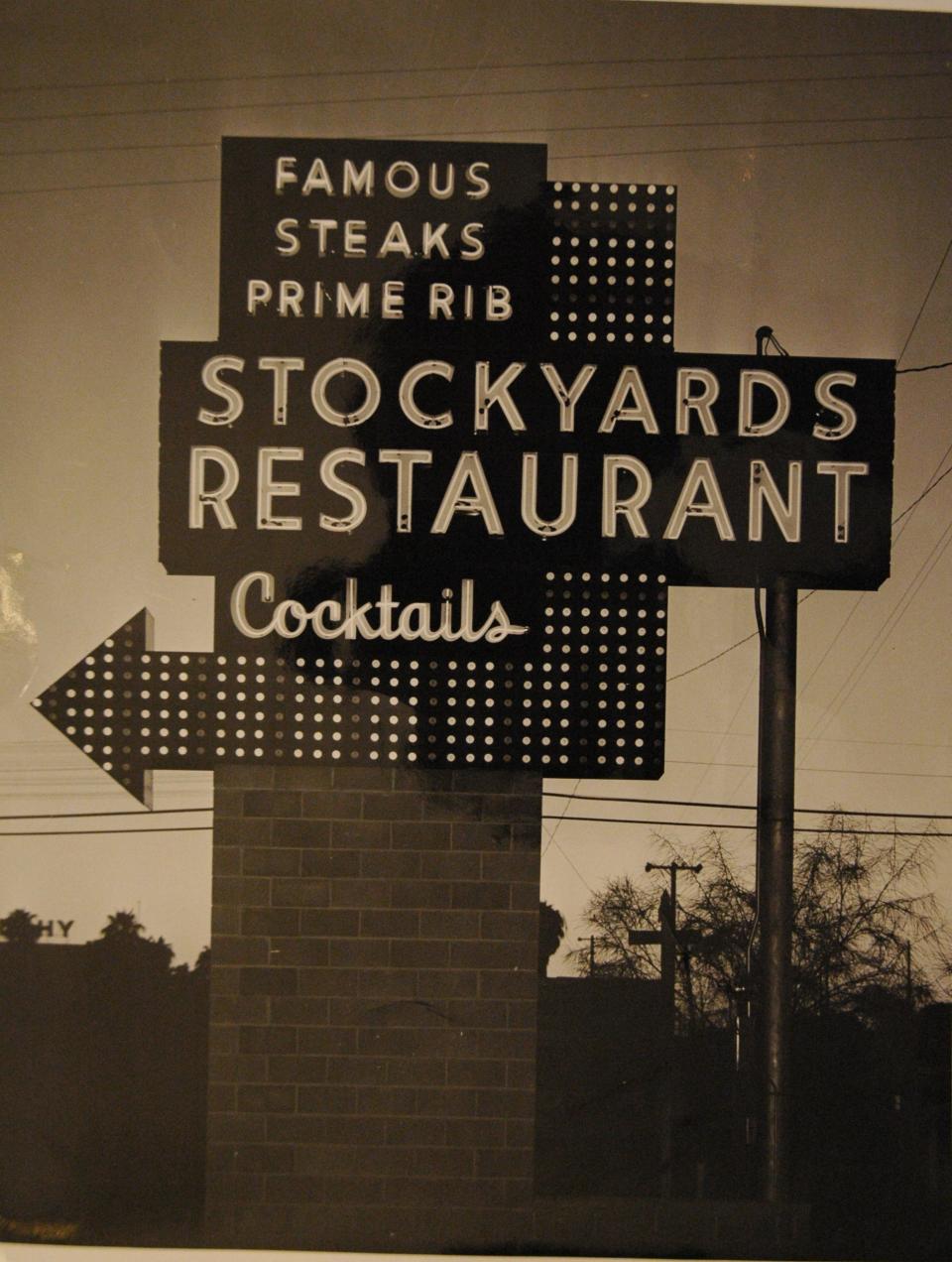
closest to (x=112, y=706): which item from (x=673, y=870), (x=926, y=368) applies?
(x=673, y=870)

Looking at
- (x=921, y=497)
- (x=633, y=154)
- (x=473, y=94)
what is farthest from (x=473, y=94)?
(x=921, y=497)

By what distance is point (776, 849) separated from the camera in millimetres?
3074

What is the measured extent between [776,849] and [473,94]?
2.08 meters

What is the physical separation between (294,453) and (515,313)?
2.21ft

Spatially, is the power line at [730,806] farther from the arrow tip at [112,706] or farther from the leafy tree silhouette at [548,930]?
the arrow tip at [112,706]

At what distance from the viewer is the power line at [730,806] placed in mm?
3072

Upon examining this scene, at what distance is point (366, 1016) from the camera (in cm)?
307

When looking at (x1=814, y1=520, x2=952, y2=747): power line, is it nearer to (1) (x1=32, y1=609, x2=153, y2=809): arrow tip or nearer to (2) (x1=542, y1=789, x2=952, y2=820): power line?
(2) (x1=542, y1=789, x2=952, y2=820): power line

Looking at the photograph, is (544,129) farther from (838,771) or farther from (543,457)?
(838,771)

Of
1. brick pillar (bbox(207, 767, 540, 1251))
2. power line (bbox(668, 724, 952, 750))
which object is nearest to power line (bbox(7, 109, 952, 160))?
power line (bbox(668, 724, 952, 750))

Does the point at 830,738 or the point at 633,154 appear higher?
the point at 633,154

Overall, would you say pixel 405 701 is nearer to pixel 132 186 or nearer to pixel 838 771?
pixel 838 771

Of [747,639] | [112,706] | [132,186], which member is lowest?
[112,706]

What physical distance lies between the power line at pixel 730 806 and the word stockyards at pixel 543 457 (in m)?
0.67
